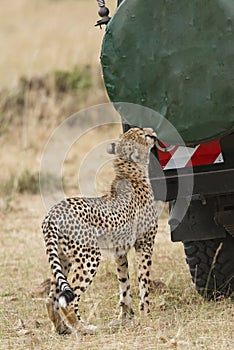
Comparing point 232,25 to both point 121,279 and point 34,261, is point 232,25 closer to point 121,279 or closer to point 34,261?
point 121,279

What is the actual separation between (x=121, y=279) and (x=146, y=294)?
0.16 meters

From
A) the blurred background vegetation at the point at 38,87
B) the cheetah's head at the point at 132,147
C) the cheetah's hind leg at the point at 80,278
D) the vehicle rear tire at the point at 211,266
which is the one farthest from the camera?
Result: the blurred background vegetation at the point at 38,87

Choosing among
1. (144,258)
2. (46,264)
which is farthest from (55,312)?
(46,264)

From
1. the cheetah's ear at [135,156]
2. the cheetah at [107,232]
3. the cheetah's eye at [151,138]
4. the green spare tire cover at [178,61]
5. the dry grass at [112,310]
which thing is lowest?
the dry grass at [112,310]

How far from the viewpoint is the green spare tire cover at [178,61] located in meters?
3.86

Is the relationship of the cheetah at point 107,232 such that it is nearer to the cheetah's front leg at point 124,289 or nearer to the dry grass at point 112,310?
the cheetah's front leg at point 124,289

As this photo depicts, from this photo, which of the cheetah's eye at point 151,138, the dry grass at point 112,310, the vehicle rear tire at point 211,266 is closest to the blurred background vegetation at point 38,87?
the dry grass at point 112,310

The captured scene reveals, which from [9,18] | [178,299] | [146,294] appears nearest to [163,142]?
[146,294]

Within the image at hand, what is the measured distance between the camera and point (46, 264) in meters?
6.21

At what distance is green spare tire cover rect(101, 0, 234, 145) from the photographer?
3.86m

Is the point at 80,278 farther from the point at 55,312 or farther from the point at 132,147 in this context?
the point at 132,147

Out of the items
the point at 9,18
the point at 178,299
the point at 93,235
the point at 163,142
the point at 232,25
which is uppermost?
the point at 9,18

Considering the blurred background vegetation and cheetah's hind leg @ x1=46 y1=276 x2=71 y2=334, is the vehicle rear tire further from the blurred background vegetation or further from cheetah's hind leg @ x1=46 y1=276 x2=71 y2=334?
the blurred background vegetation

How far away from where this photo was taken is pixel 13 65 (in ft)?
46.5
